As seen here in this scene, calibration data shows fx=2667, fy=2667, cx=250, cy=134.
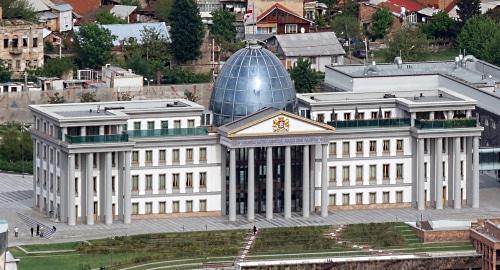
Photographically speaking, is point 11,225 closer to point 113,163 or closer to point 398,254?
point 113,163

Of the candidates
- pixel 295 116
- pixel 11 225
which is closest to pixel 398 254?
pixel 295 116

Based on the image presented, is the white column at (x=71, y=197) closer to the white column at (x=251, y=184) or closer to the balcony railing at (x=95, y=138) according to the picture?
the balcony railing at (x=95, y=138)

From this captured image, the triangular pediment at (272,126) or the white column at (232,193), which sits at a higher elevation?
the triangular pediment at (272,126)

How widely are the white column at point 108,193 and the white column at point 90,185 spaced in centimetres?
101

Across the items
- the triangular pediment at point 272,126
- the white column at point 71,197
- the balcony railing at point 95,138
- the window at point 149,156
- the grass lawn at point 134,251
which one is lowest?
the grass lawn at point 134,251

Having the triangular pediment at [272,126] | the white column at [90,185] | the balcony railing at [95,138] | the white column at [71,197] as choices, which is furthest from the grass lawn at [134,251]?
the triangular pediment at [272,126]

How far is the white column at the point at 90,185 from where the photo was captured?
644 ft

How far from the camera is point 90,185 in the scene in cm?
19675

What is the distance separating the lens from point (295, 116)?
199000 mm

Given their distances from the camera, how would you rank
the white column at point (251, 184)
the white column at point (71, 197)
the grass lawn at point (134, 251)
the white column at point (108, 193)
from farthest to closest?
1. the white column at point (251, 184)
2. the white column at point (108, 193)
3. the white column at point (71, 197)
4. the grass lawn at point (134, 251)

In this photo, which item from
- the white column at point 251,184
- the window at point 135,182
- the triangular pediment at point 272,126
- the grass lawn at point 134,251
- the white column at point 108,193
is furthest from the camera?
the window at point 135,182

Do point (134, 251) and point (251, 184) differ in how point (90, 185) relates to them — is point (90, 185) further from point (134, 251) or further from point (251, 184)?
point (251, 184)

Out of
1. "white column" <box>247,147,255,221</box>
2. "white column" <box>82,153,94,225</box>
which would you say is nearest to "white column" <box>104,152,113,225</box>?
"white column" <box>82,153,94,225</box>

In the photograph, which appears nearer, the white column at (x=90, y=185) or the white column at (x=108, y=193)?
the white column at (x=90, y=185)
